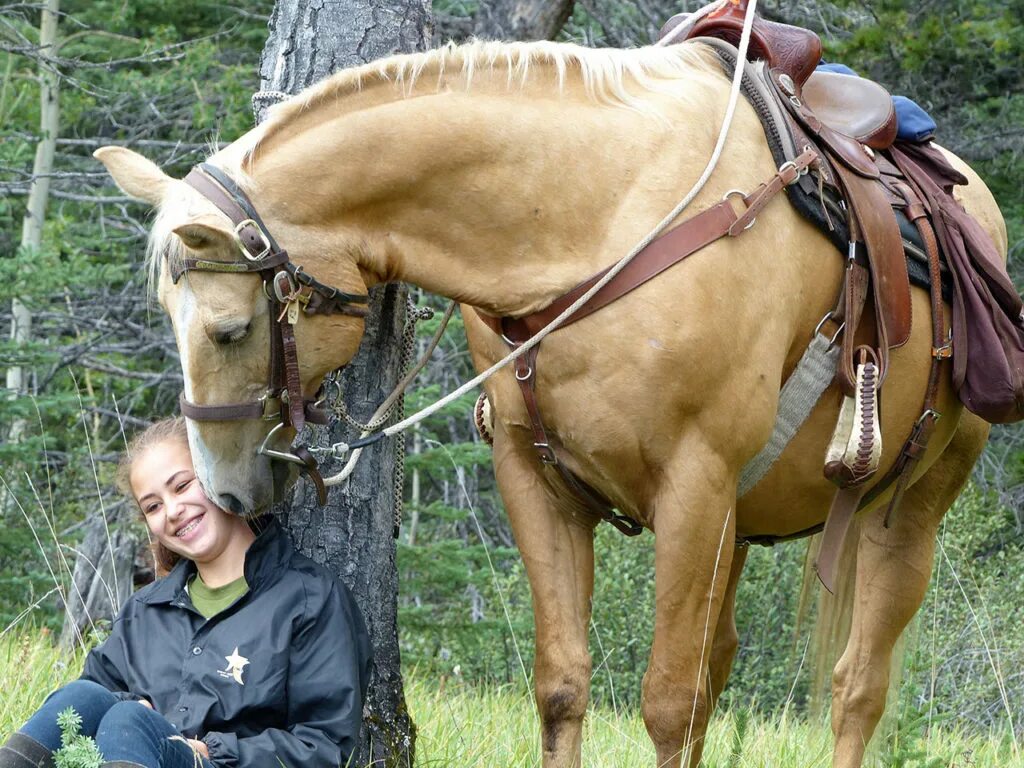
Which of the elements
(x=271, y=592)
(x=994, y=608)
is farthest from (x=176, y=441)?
(x=994, y=608)

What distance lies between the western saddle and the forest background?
1.42 m

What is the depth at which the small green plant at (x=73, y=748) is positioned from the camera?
8.64 ft

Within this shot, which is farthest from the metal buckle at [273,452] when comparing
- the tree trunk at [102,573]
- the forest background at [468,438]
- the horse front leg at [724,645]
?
the tree trunk at [102,573]

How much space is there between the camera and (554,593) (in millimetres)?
3590

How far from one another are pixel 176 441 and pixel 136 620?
1.54 ft

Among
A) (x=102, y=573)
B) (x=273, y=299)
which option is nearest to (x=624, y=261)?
(x=273, y=299)

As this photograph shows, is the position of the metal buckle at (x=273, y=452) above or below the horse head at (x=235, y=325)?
below

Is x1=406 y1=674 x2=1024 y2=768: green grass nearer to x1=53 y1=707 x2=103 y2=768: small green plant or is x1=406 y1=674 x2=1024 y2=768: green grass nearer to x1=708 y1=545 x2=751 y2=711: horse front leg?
x1=708 y1=545 x2=751 y2=711: horse front leg

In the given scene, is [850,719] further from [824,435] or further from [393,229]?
[393,229]

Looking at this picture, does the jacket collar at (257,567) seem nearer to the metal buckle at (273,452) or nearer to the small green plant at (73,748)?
the metal buckle at (273,452)

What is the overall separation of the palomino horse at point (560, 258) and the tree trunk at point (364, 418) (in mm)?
510

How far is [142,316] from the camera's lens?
38.4ft

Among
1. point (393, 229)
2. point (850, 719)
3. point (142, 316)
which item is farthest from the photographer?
point (142, 316)

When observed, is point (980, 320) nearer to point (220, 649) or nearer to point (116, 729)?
point (220, 649)
